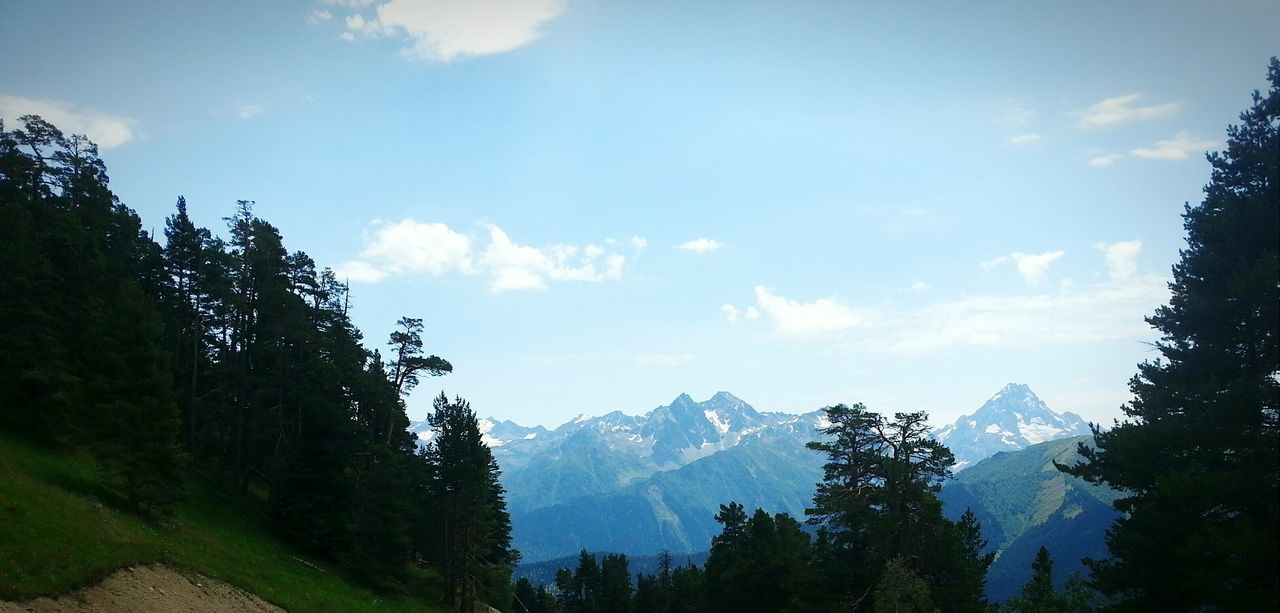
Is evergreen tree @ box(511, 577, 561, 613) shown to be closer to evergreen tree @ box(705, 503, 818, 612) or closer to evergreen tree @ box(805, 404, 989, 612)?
evergreen tree @ box(705, 503, 818, 612)

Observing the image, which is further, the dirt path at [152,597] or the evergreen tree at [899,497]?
the evergreen tree at [899,497]

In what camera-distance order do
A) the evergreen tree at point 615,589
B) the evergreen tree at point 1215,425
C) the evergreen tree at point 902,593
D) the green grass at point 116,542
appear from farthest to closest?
the evergreen tree at point 615,589 → the evergreen tree at point 902,593 → the green grass at point 116,542 → the evergreen tree at point 1215,425

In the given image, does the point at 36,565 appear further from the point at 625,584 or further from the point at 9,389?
the point at 625,584

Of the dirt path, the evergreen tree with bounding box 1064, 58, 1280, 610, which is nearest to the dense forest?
the evergreen tree with bounding box 1064, 58, 1280, 610

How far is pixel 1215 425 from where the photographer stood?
2344 cm

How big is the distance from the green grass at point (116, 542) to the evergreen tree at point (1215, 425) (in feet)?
115

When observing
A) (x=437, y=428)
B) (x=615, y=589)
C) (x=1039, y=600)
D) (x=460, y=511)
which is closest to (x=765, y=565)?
(x=1039, y=600)

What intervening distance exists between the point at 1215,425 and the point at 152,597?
37026 millimetres

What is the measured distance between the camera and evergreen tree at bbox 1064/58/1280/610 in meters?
21.7

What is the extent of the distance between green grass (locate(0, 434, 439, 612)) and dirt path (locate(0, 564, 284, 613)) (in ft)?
1.43

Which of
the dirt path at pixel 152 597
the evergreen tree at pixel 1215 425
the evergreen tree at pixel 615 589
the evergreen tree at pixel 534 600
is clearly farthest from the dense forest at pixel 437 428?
the evergreen tree at pixel 534 600

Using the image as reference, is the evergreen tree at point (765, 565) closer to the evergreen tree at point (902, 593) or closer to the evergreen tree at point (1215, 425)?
the evergreen tree at point (902, 593)

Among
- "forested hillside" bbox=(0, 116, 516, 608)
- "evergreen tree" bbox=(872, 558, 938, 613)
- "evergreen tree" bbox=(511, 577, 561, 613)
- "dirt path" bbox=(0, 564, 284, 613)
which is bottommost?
"evergreen tree" bbox=(511, 577, 561, 613)

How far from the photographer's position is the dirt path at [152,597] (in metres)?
22.6
